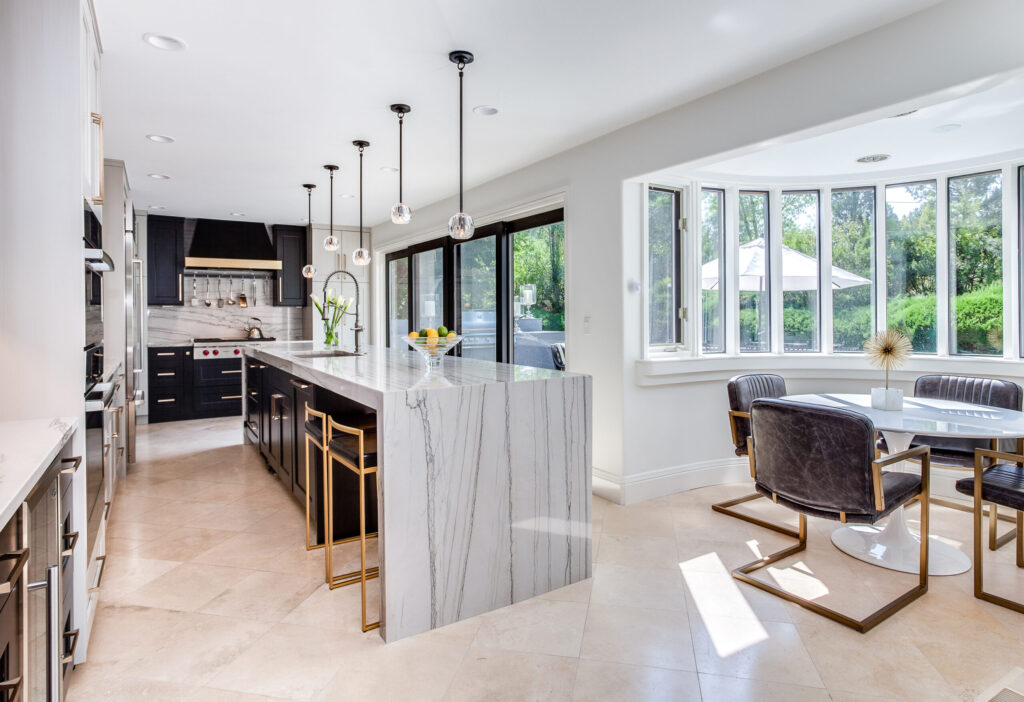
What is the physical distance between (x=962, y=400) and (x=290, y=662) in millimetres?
3834

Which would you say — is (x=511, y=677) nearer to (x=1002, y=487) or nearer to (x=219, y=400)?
(x=1002, y=487)

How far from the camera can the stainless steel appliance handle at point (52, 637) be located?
131cm

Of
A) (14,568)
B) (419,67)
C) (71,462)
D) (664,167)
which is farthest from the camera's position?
(664,167)

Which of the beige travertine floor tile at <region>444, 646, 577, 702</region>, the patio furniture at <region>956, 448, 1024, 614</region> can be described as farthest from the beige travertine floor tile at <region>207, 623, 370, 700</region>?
the patio furniture at <region>956, 448, 1024, 614</region>

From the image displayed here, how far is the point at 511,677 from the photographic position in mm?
1932

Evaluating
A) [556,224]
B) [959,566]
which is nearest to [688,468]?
[959,566]

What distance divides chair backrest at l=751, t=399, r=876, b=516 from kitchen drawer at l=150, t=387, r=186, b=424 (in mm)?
6355

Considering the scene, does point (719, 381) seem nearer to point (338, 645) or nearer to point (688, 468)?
point (688, 468)

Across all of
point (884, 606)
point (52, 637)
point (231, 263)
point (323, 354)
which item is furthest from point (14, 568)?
point (231, 263)

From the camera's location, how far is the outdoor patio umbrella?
4469 millimetres

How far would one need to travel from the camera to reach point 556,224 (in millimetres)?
4488

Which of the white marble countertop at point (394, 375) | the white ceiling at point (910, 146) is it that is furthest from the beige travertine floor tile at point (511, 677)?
the white ceiling at point (910, 146)

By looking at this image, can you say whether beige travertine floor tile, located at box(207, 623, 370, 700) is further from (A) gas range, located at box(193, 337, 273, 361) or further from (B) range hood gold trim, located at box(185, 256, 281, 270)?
(B) range hood gold trim, located at box(185, 256, 281, 270)

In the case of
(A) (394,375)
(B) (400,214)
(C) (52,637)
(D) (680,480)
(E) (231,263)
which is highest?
(E) (231,263)
